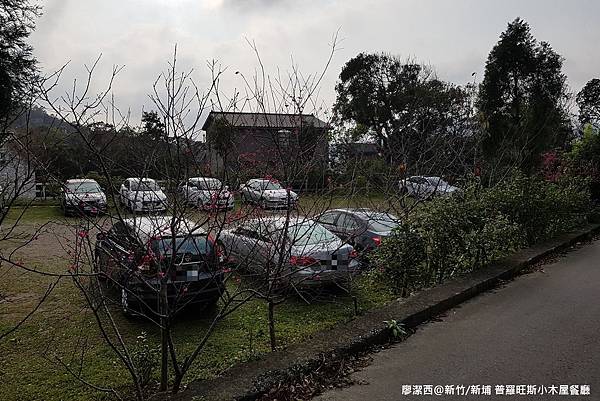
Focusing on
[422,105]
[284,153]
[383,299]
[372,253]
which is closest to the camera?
[284,153]

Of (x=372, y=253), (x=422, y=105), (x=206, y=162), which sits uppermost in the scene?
(x=422, y=105)

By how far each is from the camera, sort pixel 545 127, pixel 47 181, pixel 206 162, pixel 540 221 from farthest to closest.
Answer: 1. pixel 545 127
2. pixel 540 221
3. pixel 206 162
4. pixel 47 181

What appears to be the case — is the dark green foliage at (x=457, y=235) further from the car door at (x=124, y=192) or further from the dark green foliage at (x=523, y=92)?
the dark green foliage at (x=523, y=92)

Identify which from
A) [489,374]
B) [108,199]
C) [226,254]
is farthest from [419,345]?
[108,199]

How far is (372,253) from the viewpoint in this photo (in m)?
6.31

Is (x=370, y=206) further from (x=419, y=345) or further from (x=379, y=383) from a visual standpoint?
(x=379, y=383)

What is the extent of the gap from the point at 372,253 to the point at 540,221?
15.6 feet

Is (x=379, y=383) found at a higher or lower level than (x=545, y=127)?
lower

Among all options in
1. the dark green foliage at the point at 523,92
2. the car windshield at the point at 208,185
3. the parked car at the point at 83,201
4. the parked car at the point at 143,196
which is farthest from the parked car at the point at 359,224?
the dark green foliage at the point at 523,92

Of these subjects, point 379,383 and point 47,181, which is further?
point 47,181

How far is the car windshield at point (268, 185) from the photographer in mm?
4614

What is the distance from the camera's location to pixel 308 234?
5426mm

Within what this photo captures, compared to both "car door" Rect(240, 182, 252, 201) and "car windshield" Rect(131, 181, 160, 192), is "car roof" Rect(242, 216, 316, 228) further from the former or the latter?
"car windshield" Rect(131, 181, 160, 192)

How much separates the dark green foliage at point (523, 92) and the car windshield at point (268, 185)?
12.1 metres
